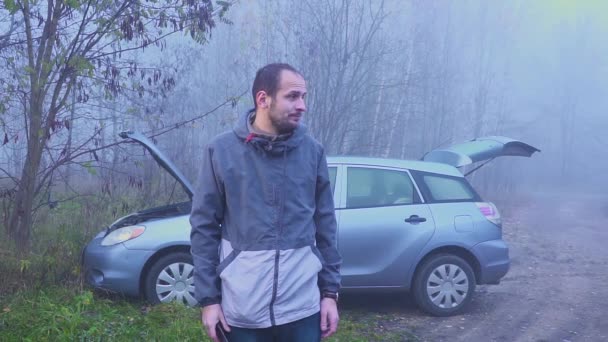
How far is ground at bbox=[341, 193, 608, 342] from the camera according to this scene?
6.26m

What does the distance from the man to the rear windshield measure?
4.44 metres

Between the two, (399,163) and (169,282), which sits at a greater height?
(399,163)

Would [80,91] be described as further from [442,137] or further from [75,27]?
[442,137]

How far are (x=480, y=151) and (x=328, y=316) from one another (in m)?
5.69

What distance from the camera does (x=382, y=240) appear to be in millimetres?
Answer: 6500

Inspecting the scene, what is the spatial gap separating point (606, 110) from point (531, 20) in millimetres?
10877

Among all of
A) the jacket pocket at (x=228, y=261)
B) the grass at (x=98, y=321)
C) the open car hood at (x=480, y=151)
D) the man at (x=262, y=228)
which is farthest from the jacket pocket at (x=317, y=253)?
the open car hood at (x=480, y=151)

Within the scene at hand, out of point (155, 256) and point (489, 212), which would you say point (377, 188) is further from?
point (155, 256)

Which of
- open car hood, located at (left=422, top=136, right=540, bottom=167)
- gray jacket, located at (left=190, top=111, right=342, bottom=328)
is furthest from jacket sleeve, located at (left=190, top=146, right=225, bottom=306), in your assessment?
open car hood, located at (left=422, top=136, right=540, bottom=167)

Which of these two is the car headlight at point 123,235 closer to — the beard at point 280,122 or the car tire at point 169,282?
the car tire at point 169,282

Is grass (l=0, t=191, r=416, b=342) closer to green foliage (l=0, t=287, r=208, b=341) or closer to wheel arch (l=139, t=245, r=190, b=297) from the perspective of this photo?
green foliage (l=0, t=287, r=208, b=341)

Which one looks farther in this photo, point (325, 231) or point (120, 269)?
point (120, 269)

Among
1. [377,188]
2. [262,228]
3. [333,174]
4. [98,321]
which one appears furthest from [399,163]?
[262,228]

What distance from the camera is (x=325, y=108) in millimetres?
13547
